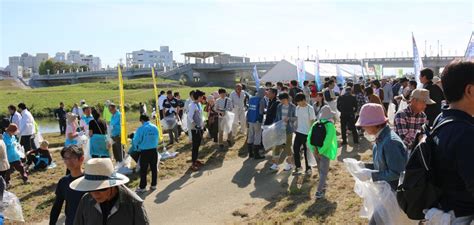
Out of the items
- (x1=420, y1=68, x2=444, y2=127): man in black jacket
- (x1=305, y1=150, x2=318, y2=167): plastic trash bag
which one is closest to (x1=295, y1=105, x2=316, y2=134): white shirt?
(x1=305, y1=150, x2=318, y2=167): plastic trash bag

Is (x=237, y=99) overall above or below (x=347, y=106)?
above

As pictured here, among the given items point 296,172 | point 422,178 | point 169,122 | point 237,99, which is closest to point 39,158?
point 169,122

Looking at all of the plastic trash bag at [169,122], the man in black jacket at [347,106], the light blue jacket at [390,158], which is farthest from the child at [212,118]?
the light blue jacket at [390,158]

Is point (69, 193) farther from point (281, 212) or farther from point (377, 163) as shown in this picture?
point (281, 212)

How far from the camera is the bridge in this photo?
69125mm

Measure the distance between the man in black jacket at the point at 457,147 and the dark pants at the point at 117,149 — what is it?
8.84 m

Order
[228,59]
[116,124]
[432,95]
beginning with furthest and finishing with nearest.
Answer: [228,59], [116,124], [432,95]

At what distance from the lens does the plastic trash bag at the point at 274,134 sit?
8.48 metres

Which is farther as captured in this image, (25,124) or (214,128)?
(214,128)

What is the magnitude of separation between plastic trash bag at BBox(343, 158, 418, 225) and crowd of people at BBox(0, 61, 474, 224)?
0.07 metres

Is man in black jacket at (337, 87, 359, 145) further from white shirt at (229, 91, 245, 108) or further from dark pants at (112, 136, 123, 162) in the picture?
dark pants at (112, 136, 123, 162)

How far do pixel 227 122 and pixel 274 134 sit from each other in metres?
3.04

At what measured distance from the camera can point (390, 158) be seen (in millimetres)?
3449

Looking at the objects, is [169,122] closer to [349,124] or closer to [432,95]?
[349,124]
